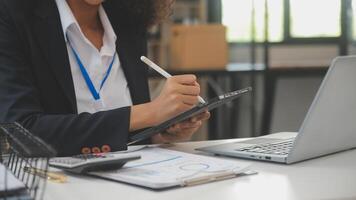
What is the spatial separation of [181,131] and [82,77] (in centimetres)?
30

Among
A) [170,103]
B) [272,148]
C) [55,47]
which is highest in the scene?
[55,47]

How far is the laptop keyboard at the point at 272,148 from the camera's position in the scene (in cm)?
105

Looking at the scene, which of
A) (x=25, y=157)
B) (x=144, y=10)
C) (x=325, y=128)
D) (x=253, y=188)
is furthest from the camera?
(x=144, y=10)

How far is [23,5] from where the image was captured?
1310 mm

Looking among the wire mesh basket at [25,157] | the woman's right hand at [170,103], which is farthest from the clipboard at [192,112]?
the wire mesh basket at [25,157]

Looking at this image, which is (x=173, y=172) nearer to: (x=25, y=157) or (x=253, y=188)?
(x=253, y=188)

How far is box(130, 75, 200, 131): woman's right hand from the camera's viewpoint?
3.58 feet

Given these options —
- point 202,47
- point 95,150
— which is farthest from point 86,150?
point 202,47

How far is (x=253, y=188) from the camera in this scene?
81 centimetres

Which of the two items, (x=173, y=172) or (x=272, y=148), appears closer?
(x=173, y=172)

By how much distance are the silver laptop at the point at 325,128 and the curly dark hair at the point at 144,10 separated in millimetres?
628

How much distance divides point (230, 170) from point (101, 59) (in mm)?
658

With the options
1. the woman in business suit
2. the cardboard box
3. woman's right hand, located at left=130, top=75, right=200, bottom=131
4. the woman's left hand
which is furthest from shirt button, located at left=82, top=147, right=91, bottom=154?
the cardboard box

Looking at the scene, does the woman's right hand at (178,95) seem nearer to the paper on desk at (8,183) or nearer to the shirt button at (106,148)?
the shirt button at (106,148)
